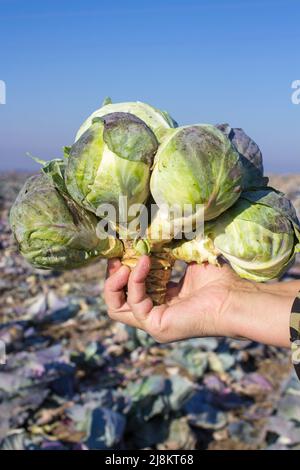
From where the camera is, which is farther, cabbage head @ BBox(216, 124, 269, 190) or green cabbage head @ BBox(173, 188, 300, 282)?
cabbage head @ BBox(216, 124, 269, 190)

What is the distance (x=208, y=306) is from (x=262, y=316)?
260 millimetres

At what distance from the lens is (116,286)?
2.46 m

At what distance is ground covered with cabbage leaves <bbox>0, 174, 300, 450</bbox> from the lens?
12.3ft

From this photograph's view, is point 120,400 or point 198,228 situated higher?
point 198,228

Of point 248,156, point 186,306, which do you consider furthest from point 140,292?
point 248,156

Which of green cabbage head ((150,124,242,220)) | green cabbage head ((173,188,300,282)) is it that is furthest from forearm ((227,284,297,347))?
green cabbage head ((150,124,242,220))

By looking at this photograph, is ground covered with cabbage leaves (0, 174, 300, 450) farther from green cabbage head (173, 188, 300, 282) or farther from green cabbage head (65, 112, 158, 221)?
green cabbage head (65, 112, 158, 221)

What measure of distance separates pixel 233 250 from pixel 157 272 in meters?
0.44

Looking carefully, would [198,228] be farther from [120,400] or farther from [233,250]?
[120,400]

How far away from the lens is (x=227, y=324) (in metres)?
2.53

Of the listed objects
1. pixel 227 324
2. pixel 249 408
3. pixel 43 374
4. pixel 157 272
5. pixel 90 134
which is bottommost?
pixel 249 408

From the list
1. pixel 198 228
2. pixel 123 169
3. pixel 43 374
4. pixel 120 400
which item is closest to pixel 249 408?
pixel 120 400

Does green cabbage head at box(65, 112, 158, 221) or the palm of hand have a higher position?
green cabbage head at box(65, 112, 158, 221)
